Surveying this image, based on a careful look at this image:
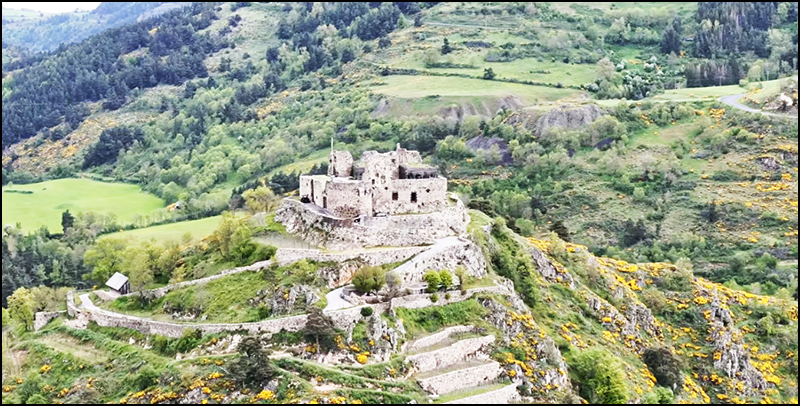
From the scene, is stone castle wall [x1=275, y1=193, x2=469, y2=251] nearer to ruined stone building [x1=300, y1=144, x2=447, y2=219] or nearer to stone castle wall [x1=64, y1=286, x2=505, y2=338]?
ruined stone building [x1=300, y1=144, x2=447, y2=219]

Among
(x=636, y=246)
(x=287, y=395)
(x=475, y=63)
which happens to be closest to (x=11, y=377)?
(x=287, y=395)

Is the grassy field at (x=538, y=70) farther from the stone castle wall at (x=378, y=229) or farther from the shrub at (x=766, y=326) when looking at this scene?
the stone castle wall at (x=378, y=229)

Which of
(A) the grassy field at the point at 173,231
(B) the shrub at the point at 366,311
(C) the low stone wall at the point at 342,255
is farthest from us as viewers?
(A) the grassy field at the point at 173,231

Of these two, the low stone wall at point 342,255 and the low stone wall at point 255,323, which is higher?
the low stone wall at point 342,255

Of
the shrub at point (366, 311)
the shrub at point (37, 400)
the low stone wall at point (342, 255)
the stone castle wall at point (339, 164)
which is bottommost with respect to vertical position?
the shrub at point (37, 400)

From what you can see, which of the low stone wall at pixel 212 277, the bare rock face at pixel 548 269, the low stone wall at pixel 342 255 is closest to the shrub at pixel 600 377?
the bare rock face at pixel 548 269

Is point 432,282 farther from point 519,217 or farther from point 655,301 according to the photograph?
point 519,217

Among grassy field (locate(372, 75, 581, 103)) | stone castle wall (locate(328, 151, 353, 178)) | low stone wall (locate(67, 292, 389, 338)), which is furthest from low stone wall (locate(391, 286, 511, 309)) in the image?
grassy field (locate(372, 75, 581, 103))
